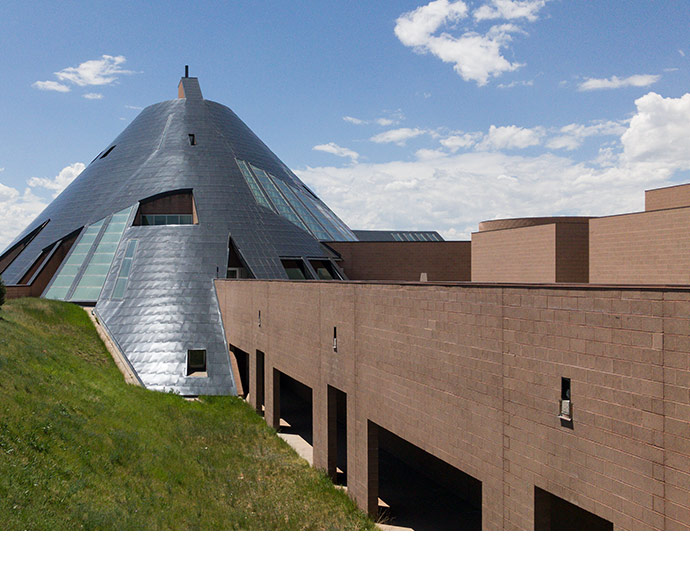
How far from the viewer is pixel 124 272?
34.3 m

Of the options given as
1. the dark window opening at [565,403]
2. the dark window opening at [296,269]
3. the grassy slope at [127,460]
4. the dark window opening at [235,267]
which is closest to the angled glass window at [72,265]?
the grassy slope at [127,460]

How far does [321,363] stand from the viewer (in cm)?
2000

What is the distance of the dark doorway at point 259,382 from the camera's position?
2788 cm

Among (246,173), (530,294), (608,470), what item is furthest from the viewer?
(246,173)

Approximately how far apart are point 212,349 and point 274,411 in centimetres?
695

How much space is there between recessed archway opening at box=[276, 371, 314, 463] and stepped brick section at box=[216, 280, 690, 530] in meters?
6.53

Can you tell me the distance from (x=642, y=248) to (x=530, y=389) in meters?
18.0

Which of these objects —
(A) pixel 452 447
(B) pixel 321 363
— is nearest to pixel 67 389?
(B) pixel 321 363

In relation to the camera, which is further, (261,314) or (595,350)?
(261,314)

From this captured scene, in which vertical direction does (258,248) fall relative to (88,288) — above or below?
above

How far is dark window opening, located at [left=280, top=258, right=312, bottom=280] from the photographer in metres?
38.3

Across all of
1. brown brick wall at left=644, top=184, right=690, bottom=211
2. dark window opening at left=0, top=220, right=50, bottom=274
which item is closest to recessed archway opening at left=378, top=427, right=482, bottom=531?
brown brick wall at left=644, top=184, right=690, bottom=211
